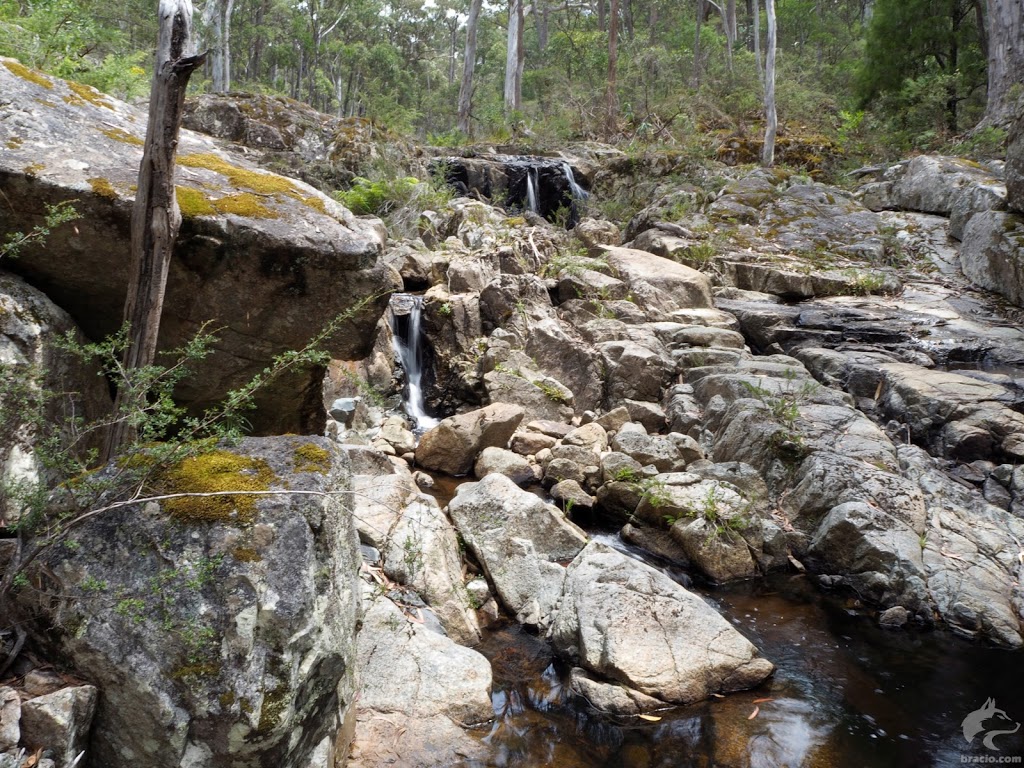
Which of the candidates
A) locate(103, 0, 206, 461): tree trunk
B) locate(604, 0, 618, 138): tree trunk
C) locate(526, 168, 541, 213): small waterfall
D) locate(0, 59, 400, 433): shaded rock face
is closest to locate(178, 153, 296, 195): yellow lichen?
locate(0, 59, 400, 433): shaded rock face

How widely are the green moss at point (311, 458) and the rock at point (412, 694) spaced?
1264 millimetres

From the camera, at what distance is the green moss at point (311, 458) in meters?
2.59

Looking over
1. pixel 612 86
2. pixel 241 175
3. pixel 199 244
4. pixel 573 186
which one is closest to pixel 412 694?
pixel 199 244

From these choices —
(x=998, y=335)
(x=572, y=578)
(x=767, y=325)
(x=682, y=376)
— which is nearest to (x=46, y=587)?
(x=572, y=578)

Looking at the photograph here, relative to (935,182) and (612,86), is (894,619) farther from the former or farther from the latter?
(612,86)

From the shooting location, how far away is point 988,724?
3.99 metres

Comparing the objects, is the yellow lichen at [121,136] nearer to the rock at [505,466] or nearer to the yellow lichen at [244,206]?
the yellow lichen at [244,206]

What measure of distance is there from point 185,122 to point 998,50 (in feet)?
60.6

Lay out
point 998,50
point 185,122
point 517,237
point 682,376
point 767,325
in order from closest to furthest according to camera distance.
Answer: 1. point 682,376
2. point 767,325
3. point 517,237
4. point 185,122
5. point 998,50

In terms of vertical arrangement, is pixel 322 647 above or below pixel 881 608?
above

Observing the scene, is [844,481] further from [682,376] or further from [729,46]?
[729,46]

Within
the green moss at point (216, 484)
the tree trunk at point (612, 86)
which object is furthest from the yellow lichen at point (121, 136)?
the tree trunk at point (612, 86)

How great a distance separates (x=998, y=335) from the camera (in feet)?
29.2

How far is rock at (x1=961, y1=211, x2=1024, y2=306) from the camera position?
10000 mm
